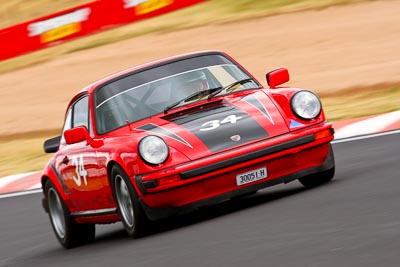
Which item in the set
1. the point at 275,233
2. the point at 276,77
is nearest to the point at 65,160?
the point at 276,77

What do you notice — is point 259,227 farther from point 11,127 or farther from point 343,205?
point 11,127

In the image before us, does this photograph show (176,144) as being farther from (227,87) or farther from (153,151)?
(227,87)

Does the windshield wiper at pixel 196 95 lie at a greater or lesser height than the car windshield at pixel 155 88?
lesser

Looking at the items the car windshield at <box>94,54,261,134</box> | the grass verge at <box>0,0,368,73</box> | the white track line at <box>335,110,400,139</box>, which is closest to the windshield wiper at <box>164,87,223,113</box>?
the car windshield at <box>94,54,261,134</box>

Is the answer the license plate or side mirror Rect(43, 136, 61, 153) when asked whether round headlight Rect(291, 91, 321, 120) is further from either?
side mirror Rect(43, 136, 61, 153)

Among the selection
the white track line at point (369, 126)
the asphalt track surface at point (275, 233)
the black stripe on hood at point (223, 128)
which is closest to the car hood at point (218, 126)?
the black stripe on hood at point (223, 128)

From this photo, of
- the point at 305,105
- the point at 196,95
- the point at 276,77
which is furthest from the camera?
the point at 276,77

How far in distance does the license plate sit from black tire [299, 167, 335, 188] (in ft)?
2.57

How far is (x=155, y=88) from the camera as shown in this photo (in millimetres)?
8578

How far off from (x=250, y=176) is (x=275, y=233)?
1294 millimetres

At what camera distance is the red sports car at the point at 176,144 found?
7.55m

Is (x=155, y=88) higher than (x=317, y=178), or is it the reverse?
(x=155, y=88)

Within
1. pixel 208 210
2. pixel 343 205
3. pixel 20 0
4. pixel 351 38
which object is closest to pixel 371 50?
pixel 351 38

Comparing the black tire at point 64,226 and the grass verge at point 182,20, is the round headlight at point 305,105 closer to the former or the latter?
the black tire at point 64,226
